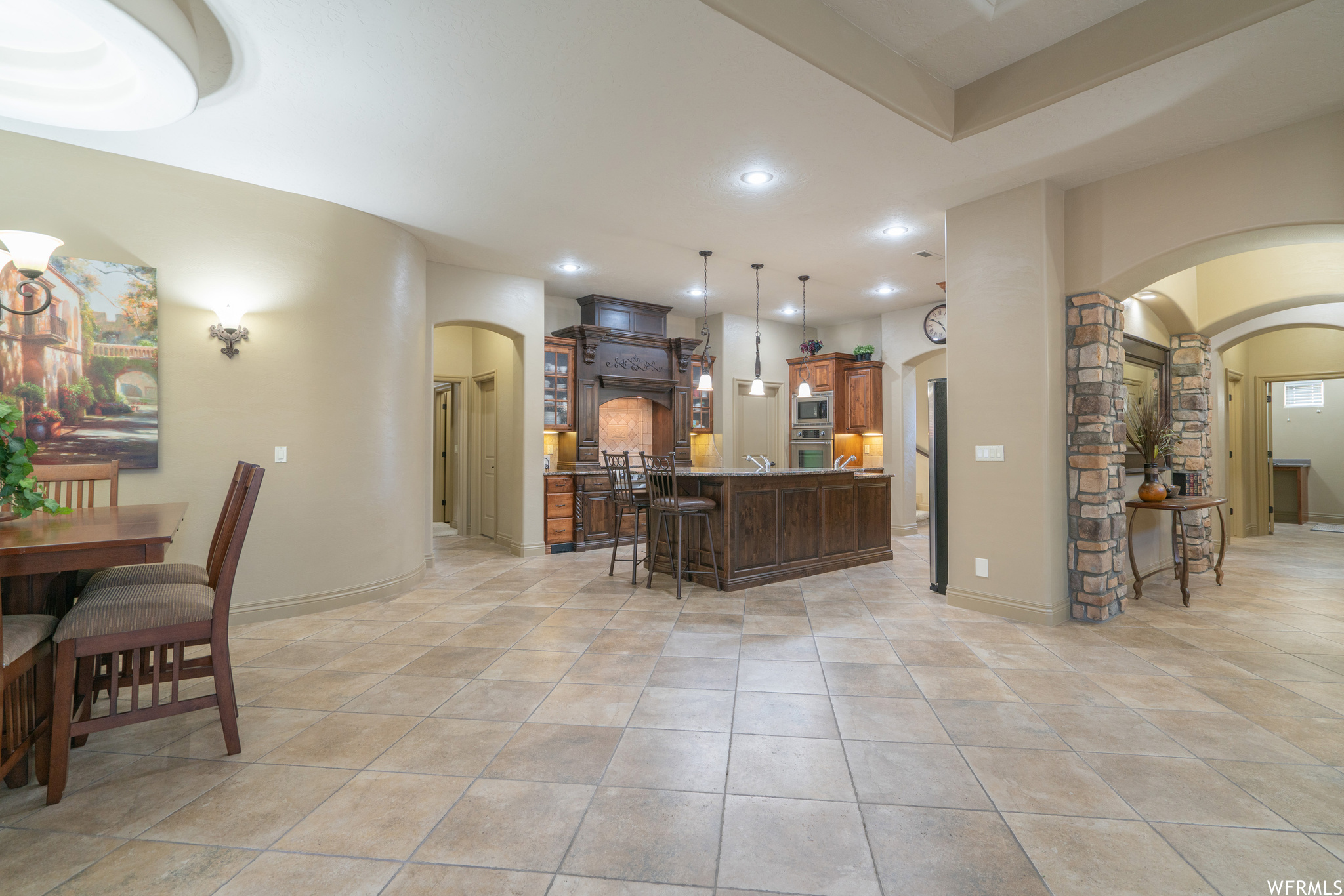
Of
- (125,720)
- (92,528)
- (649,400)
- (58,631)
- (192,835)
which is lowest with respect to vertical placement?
(192,835)

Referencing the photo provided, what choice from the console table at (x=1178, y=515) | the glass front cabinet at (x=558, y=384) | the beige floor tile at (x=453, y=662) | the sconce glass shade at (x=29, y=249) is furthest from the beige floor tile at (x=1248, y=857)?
the glass front cabinet at (x=558, y=384)

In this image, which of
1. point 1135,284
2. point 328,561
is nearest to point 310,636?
point 328,561

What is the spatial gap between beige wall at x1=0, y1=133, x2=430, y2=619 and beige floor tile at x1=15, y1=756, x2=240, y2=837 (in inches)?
80.7

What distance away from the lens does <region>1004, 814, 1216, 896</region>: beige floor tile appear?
1525 mm

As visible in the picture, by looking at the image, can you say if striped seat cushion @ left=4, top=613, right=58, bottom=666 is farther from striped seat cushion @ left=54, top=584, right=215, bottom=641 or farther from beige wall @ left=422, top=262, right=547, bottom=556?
beige wall @ left=422, top=262, right=547, bottom=556

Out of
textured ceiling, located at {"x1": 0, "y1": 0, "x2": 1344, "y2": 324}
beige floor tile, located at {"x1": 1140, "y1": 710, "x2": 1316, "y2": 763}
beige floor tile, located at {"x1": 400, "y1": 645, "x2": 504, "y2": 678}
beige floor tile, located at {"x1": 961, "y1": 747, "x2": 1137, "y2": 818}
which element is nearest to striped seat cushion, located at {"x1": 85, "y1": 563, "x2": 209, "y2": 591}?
beige floor tile, located at {"x1": 400, "y1": 645, "x2": 504, "y2": 678}

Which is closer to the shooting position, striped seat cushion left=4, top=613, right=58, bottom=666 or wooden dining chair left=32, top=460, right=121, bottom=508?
striped seat cushion left=4, top=613, right=58, bottom=666

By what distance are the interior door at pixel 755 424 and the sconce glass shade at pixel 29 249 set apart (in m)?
6.64

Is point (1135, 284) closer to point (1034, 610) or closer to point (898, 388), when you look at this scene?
point (1034, 610)

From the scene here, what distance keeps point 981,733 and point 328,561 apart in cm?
414

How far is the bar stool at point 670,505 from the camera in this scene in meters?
4.56

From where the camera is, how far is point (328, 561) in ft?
14.1

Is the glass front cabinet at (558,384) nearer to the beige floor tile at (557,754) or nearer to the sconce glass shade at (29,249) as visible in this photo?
the sconce glass shade at (29,249)

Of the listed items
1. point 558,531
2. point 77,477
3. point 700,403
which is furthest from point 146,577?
point 700,403
